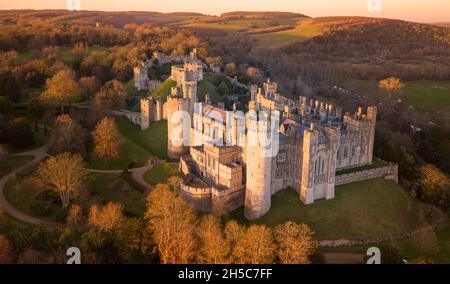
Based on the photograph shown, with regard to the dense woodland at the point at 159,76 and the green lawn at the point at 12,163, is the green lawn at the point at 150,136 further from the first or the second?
the green lawn at the point at 12,163

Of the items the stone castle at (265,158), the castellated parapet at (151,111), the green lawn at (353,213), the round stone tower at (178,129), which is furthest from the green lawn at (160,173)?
the castellated parapet at (151,111)

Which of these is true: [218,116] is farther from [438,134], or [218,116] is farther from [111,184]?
[438,134]

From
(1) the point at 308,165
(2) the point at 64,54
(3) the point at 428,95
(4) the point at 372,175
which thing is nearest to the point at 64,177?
(1) the point at 308,165

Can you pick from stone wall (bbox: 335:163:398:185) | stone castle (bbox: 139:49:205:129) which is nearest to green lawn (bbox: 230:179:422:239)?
stone wall (bbox: 335:163:398:185)

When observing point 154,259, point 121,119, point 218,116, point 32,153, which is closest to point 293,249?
point 154,259

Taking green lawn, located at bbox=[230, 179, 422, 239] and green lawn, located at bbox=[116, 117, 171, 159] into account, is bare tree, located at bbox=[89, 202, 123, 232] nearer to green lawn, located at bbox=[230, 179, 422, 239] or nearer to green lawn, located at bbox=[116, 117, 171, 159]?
green lawn, located at bbox=[230, 179, 422, 239]

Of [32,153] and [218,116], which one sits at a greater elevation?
[218,116]

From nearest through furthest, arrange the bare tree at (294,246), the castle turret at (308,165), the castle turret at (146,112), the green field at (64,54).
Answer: the bare tree at (294,246)
the castle turret at (308,165)
the castle turret at (146,112)
the green field at (64,54)

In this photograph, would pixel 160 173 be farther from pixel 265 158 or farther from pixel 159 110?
pixel 159 110
